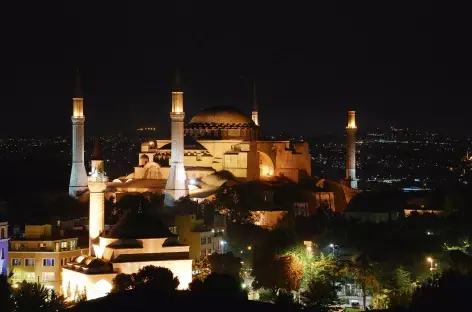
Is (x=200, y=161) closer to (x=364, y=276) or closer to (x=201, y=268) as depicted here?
(x=201, y=268)

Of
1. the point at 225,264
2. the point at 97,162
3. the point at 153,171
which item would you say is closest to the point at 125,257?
the point at 225,264

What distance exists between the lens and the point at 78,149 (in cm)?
5956

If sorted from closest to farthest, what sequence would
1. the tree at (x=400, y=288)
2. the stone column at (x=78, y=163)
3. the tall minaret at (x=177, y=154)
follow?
the tree at (x=400, y=288), the tall minaret at (x=177, y=154), the stone column at (x=78, y=163)

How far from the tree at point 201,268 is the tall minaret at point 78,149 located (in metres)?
18.1

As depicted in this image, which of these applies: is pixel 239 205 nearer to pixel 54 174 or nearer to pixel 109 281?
pixel 109 281

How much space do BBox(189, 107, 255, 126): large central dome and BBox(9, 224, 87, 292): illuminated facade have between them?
2544 centimetres

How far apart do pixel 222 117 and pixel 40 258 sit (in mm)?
26694

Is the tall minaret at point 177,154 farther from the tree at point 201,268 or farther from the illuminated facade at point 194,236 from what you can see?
the tree at point 201,268

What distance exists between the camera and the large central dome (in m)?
66.1

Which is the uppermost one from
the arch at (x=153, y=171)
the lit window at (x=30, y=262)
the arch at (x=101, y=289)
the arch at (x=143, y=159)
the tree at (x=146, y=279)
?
the arch at (x=143, y=159)

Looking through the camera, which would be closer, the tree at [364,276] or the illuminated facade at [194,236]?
the tree at [364,276]

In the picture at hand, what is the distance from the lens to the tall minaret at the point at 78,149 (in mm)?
58866

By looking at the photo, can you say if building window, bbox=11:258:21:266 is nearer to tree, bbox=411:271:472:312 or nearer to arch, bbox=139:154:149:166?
tree, bbox=411:271:472:312

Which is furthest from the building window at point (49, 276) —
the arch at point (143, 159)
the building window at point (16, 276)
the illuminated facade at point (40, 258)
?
the arch at point (143, 159)
